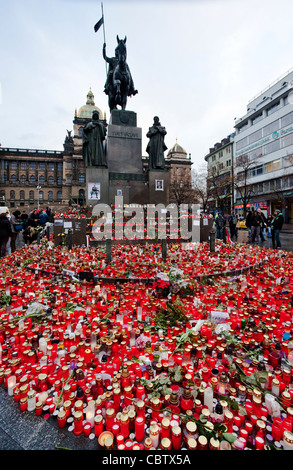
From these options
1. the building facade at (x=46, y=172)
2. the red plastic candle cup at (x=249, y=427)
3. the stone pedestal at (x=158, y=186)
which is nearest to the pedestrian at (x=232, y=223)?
the stone pedestal at (x=158, y=186)

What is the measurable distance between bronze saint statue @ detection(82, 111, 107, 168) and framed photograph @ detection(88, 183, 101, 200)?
1.11 metres

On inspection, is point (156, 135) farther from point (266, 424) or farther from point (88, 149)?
point (266, 424)

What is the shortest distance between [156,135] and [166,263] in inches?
376

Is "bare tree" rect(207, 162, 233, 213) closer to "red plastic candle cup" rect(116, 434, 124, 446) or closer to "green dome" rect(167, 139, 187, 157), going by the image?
"red plastic candle cup" rect(116, 434, 124, 446)

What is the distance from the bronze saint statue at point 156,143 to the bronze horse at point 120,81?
8.49 feet

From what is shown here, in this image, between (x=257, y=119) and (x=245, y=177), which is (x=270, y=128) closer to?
(x=257, y=119)

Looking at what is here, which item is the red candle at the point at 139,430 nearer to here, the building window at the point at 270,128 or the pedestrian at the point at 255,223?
the pedestrian at the point at 255,223

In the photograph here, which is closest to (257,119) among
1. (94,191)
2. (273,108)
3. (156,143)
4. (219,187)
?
(273,108)

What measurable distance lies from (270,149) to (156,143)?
32.8 m

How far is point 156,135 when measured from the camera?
44.1ft

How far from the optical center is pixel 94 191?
11.8 meters

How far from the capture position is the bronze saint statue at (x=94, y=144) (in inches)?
475

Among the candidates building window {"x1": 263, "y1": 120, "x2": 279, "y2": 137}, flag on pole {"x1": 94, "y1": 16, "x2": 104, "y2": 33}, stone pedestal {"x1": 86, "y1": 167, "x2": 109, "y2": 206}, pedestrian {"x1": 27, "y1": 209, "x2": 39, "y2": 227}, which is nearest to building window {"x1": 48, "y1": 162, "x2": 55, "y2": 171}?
building window {"x1": 263, "y1": 120, "x2": 279, "y2": 137}

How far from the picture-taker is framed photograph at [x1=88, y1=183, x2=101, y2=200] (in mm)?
11712
